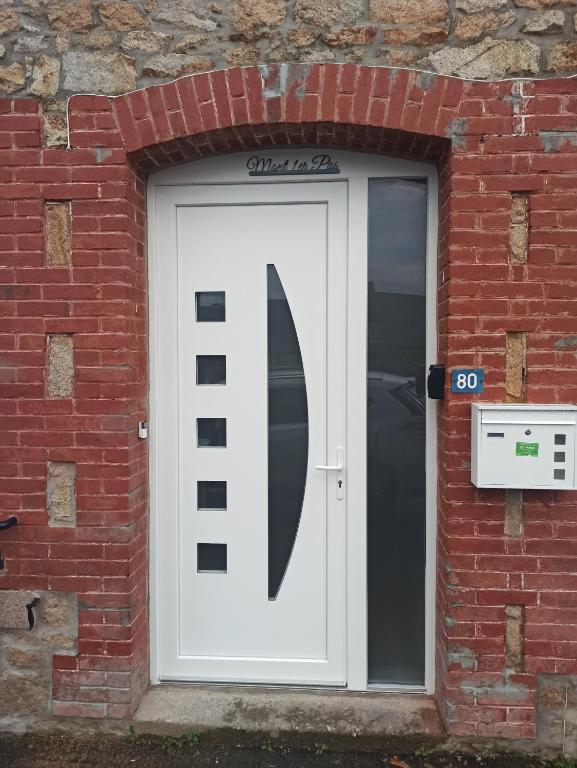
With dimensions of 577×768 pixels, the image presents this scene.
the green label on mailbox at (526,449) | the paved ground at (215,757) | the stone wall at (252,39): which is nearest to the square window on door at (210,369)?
the stone wall at (252,39)

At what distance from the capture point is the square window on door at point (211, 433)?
3.45 meters

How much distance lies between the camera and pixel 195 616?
350 cm

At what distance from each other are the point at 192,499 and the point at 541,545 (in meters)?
1.93

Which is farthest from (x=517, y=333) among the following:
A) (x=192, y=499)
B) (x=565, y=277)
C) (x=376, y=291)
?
(x=192, y=499)

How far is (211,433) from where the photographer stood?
345 centimetres

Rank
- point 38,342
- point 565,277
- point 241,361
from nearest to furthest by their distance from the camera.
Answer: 1. point 565,277
2. point 38,342
3. point 241,361

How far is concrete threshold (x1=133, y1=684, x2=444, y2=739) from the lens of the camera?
3139mm

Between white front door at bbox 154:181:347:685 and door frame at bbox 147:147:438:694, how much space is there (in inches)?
1.8

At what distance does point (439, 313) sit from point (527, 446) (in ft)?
2.82

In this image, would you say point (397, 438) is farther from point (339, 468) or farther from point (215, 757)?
point (215, 757)

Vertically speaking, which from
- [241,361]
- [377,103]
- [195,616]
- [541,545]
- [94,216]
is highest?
[377,103]

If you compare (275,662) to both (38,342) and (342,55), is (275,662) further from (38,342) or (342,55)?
(342,55)

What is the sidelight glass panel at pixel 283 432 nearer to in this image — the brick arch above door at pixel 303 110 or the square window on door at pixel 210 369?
the square window on door at pixel 210 369

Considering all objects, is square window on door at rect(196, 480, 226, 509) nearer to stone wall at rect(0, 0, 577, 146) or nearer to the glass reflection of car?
the glass reflection of car
